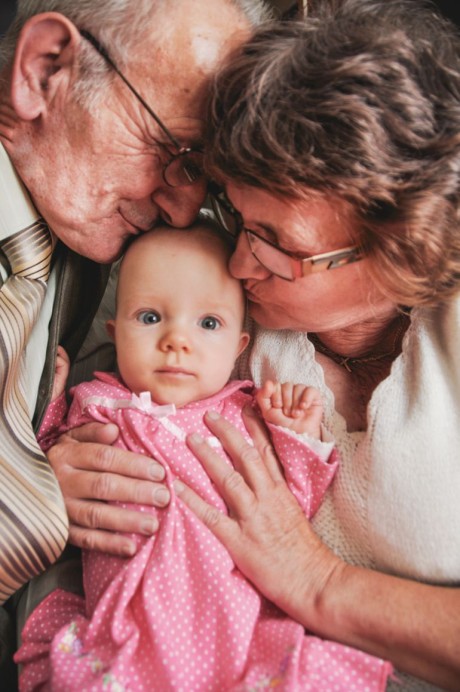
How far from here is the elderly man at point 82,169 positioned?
1.35 meters

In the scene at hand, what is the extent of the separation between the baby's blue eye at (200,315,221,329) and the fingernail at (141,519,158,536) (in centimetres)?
49

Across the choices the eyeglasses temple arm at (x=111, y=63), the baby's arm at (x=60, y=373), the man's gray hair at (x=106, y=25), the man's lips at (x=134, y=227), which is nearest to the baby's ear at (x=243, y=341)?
the man's lips at (x=134, y=227)

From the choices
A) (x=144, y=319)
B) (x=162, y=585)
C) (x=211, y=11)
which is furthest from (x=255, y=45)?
(x=162, y=585)

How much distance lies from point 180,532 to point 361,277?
0.69m

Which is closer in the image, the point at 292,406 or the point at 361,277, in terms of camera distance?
the point at 361,277

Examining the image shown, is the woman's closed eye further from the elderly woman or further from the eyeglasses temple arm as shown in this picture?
the eyeglasses temple arm

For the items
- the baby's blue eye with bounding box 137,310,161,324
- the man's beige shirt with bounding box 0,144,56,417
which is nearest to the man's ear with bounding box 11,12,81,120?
the man's beige shirt with bounding box 0,144,56,417

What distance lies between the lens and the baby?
118 cm

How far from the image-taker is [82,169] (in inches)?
59.9

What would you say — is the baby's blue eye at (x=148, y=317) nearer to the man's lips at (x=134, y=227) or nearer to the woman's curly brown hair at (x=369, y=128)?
the man's lips at (x=134, y=227)

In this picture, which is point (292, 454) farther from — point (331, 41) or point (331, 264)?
point (331, 41)

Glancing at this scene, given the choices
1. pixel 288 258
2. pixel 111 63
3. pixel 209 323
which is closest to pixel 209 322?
pixel 209 323

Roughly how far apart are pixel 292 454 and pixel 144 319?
0.49 m

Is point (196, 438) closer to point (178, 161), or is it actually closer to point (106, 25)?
point (178, 161)
